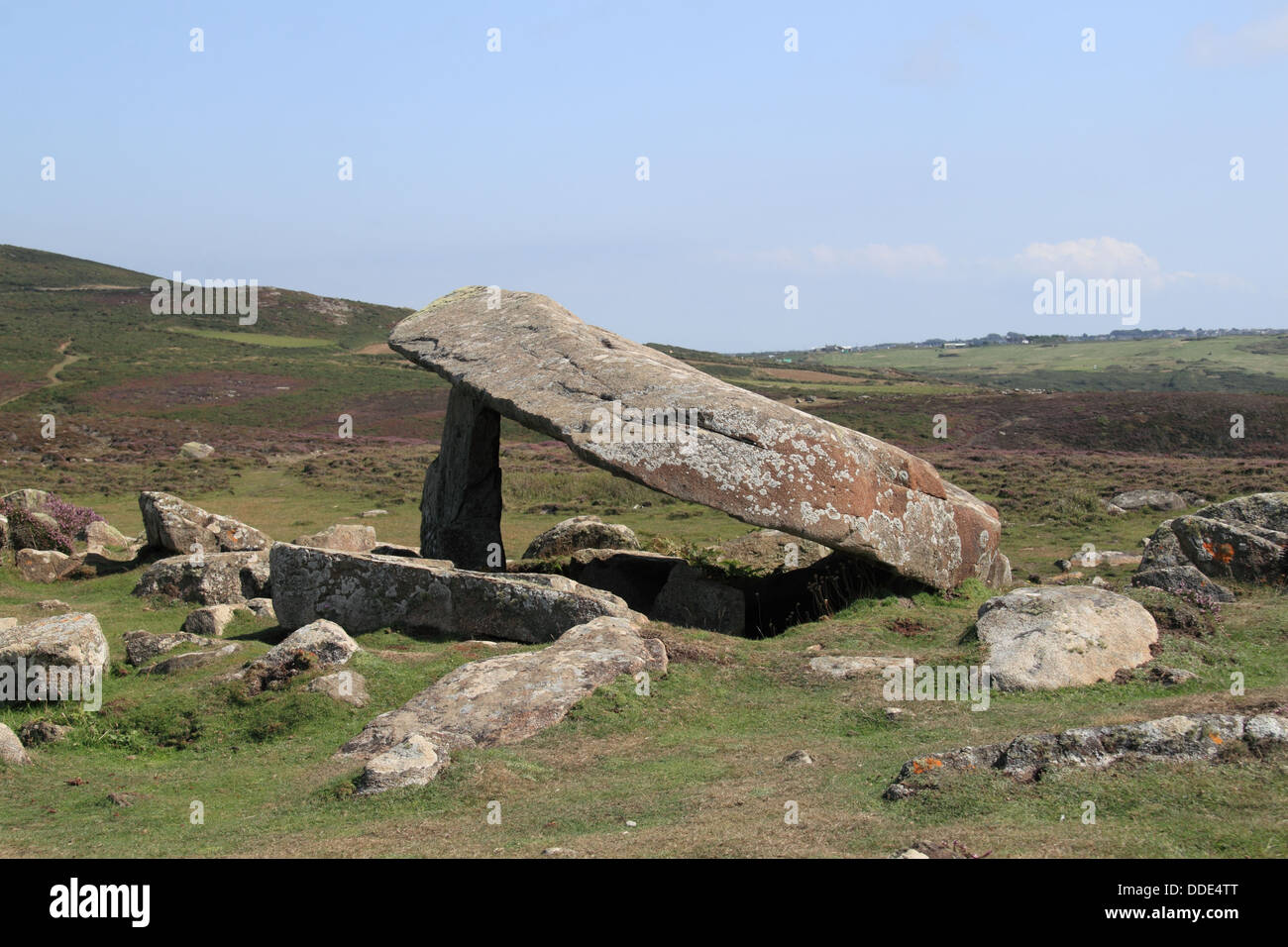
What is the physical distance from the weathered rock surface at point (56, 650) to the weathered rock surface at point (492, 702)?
3.92 metres

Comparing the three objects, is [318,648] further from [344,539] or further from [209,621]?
[344,539]

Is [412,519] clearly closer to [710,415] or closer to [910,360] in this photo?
[710,415]

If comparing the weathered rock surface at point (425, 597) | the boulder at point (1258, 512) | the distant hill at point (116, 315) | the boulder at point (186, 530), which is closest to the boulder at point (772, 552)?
the weathered rock surface at point (425, 597)

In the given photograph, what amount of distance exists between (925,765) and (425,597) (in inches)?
302

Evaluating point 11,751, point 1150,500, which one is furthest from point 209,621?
point 1150,500

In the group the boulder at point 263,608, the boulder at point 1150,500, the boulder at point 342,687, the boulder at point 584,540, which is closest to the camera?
the boulder at point 342,687

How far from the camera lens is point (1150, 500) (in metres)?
28.3

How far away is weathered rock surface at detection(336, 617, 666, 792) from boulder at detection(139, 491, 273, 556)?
10175 millimetres

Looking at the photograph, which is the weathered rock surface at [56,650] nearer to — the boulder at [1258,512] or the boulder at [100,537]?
the boulder at [100,537]

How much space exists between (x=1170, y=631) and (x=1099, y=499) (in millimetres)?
19353

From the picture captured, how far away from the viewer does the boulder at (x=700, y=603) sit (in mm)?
14688

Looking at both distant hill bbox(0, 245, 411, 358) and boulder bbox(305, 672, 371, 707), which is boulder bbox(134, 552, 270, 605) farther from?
distant hill bbox(0, 245, 411, 358)

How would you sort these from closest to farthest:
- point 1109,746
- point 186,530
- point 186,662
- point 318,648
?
point 1109,746, point 318,648, point 186,662, point 186,530

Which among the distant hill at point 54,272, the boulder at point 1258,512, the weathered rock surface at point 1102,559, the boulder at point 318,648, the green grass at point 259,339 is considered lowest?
the boulder at point 318,648
